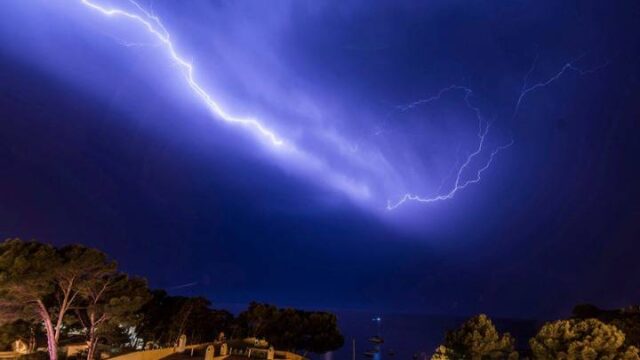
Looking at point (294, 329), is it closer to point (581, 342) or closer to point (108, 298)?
point (108, 298)

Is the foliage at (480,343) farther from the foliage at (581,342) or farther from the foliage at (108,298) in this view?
the foliage at (108,298)

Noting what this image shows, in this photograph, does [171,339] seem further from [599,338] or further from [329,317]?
[599,338]

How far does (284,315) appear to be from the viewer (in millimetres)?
45281

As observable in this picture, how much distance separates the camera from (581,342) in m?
22.9

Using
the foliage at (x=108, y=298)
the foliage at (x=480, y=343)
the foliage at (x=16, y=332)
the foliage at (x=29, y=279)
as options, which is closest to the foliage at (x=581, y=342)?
the foliage at (x=480, y=343)

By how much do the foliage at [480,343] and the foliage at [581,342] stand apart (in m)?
2.26

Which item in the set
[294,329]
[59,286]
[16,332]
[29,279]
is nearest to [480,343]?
[294,329]

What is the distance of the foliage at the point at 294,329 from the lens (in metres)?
43.8

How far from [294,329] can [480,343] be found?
20.4 metres

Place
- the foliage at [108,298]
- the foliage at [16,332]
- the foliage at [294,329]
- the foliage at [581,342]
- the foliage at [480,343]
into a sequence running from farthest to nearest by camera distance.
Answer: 1. the foliage at [294,329]
2. the foliage at [16,332]
3. the foliage at [480,343]
4. the foliage at [108,298]
5. the foliage at [581,342]

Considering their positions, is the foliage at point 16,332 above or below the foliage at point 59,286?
below

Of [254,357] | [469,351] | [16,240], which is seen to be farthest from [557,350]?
[16,240]

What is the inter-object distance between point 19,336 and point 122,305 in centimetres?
720

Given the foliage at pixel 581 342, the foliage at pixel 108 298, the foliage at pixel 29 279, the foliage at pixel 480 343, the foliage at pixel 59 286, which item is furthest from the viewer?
the foliage at pixel 480 343
